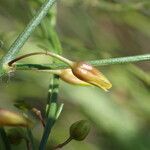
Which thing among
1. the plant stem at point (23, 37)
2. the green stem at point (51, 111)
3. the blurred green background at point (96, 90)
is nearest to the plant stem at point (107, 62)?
the plant stem at point (23, 37)

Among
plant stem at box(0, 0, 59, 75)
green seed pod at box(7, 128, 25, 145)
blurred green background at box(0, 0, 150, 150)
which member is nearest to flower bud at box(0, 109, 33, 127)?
plant stem at box(0, 0, 59, 75)

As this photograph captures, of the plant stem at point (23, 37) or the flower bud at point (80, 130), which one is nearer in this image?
the plant stem at point (23, 37)

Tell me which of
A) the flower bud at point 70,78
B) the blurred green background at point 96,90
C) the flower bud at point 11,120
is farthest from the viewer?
the blurred green background at point 96,90

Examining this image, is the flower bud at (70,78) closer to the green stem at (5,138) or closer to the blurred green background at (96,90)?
the green stem at (5,138)

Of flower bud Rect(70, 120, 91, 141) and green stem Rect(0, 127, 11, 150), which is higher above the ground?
flower bud Rect(70, 120, 91, 141)

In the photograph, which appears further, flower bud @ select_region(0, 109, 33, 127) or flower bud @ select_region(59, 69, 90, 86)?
flower bud @ select_region(59, 69, 90, 86)

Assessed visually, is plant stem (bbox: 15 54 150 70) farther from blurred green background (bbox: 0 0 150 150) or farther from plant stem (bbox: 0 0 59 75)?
blurred green background (bbox: 0 0 150 150)

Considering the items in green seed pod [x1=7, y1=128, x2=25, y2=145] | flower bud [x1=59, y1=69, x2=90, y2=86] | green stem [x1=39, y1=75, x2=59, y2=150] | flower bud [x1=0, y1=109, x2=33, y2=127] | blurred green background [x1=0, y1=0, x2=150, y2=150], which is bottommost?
flower bud [x1=0, y1=109, x2=33, y2=127]

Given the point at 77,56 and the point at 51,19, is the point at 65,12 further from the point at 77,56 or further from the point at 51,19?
the point at 51,19

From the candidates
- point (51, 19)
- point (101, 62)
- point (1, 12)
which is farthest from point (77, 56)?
point (101, 62)
